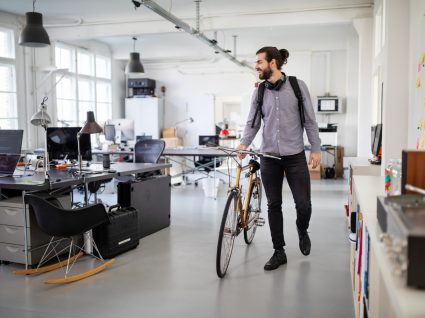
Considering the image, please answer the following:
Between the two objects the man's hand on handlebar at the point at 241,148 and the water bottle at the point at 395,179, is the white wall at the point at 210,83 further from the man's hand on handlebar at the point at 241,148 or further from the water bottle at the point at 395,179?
the water bottle at the point at 395,179

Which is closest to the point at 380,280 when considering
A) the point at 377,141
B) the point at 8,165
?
the point at 377,141

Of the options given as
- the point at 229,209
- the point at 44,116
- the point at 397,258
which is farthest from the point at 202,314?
the point at 44,116

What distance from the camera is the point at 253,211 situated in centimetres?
409

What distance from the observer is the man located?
3.39 metres

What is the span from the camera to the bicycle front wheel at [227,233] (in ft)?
10.7

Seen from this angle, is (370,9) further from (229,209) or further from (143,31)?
(229,209)

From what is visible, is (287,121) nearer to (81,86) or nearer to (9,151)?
(9,151)

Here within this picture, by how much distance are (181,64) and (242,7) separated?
5.51 metres

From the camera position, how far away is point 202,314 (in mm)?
2729

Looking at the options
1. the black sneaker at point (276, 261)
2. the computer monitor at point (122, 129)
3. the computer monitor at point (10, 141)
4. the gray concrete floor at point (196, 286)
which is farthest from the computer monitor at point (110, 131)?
the black sneaker at point (276, 261)

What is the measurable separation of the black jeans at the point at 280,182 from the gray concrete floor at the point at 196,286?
0.46m

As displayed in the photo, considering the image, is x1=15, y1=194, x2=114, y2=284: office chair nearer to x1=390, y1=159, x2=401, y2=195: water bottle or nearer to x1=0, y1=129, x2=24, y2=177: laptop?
x1=0, y1=129, x2=24, y2=177: laptop

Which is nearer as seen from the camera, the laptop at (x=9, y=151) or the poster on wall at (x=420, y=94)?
the poster on wall at (x=420, y=94)

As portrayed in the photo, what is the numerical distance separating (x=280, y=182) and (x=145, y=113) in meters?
9.58
